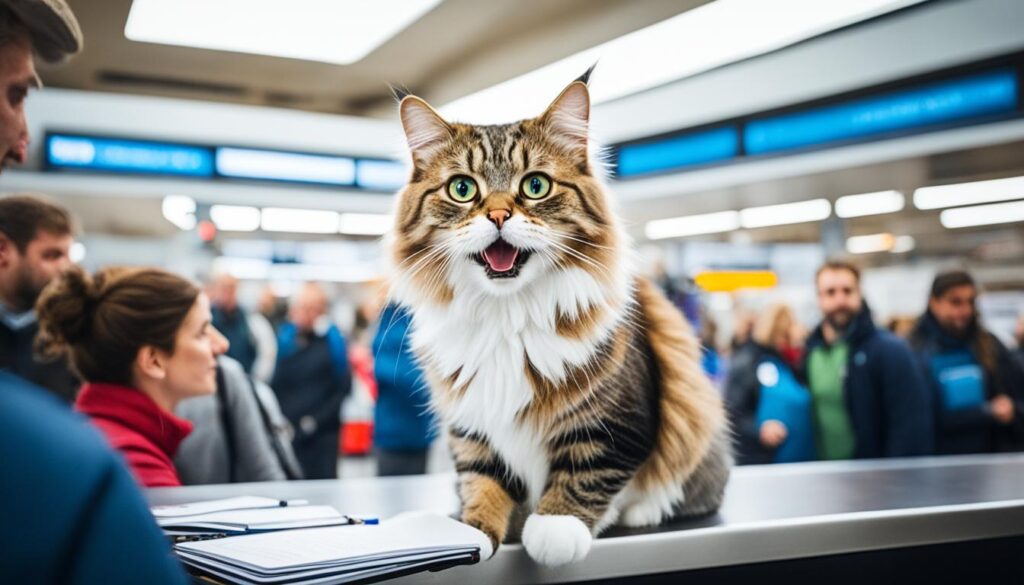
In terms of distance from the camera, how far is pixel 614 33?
11.3 ft

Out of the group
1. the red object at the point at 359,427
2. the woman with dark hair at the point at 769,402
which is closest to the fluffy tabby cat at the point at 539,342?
the woman with dark hair at the point at 769,402

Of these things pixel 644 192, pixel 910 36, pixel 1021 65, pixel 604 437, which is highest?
pixel 910 36

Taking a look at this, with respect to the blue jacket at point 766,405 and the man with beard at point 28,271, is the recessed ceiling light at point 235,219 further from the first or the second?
the blue jacket at point 766,405

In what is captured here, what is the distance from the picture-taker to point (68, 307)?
6.05 ft

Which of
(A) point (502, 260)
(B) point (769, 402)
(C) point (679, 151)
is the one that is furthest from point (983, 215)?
(A) point (502, 260)

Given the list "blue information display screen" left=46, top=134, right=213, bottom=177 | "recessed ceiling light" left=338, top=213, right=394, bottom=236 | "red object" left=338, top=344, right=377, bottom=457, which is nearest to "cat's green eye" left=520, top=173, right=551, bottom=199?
"blue information display screen" left=46, top=134, right=213, bottom=177

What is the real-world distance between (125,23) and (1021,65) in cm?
465

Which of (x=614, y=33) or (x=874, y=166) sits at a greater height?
(x=614, y=33)

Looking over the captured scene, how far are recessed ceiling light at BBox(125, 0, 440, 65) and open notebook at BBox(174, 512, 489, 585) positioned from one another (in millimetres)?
2982

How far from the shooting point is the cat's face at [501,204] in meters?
1.09

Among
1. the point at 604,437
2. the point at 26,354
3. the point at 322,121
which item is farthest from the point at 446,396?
the point at 322,121

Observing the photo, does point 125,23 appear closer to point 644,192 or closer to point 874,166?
point 644,192

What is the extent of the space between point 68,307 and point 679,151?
4211 mm

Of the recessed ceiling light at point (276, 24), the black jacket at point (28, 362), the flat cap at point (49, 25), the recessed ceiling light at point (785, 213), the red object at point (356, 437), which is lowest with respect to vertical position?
the red object at point (356, 437)
